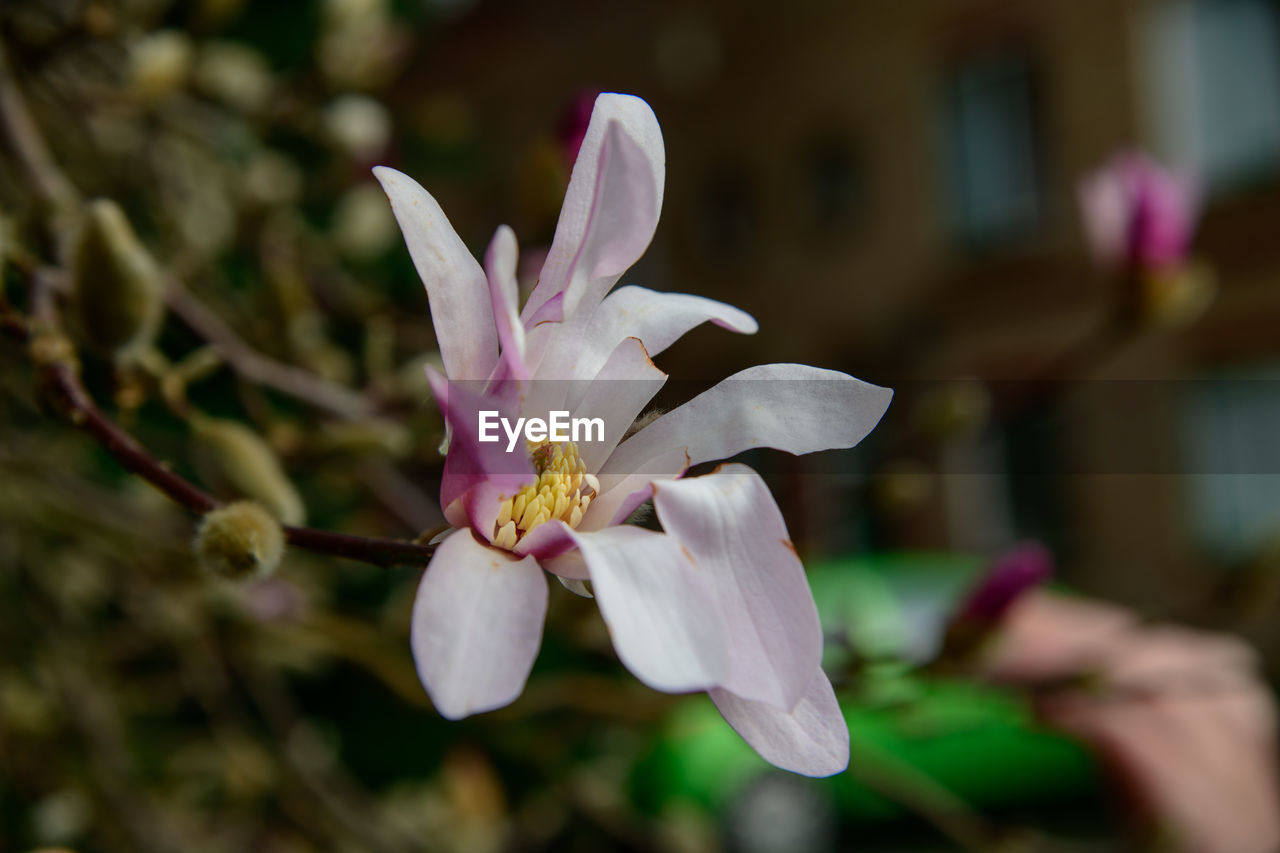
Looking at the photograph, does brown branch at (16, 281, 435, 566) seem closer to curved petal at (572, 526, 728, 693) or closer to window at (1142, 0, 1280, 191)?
curved petal at (572, 526, 728, 693)

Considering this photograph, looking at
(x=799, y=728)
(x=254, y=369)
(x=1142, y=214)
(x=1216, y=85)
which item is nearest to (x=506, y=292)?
(x=799, y=728)

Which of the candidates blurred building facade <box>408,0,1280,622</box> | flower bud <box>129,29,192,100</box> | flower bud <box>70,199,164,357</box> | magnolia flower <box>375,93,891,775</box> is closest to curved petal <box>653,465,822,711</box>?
magnolia flower <box>375,93,891,775</box>

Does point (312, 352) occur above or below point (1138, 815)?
above

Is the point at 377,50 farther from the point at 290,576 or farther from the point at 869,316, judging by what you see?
the point at 869,316

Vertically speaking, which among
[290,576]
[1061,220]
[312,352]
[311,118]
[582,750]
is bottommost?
[1061,220]

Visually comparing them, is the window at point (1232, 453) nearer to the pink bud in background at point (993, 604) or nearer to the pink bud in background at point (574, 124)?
the pink bud in background at point (993, 604)

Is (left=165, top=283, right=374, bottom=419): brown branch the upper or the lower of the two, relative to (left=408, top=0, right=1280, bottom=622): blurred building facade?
upper

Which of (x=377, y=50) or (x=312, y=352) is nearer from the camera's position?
(x=312, y=352)

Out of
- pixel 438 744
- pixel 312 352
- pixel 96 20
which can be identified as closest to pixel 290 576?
pixel 438 744
